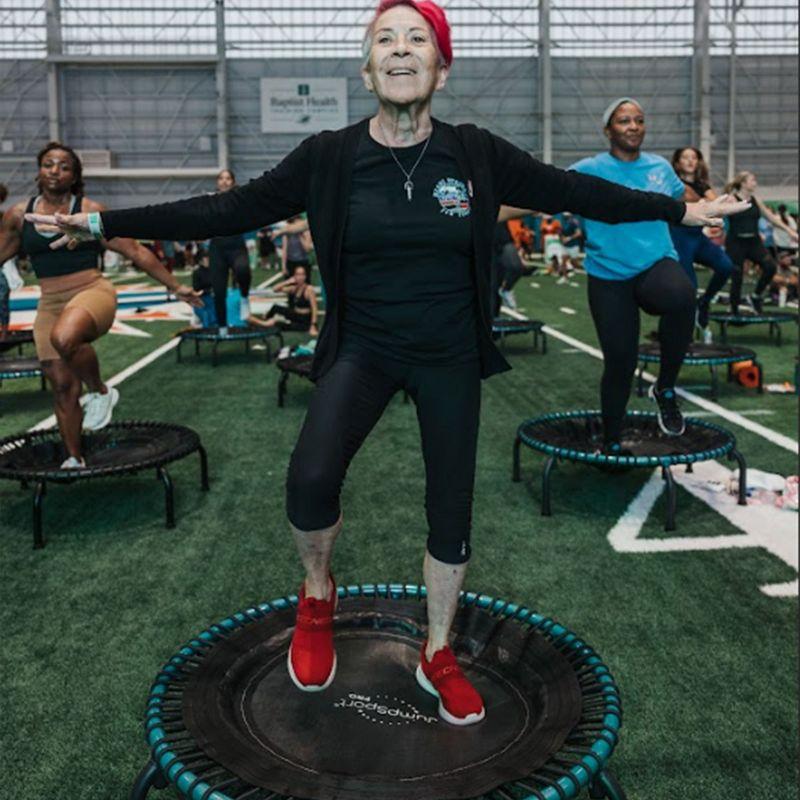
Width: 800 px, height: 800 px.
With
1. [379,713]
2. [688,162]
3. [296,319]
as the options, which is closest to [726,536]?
[379,713]

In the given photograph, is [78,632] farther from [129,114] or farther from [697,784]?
[129,114]

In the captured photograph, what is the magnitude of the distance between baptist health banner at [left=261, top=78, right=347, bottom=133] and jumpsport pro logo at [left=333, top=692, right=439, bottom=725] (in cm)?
3381

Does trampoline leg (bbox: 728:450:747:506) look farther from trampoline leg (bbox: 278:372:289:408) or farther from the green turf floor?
trampoline leg (bbox: 278:372:289:408)

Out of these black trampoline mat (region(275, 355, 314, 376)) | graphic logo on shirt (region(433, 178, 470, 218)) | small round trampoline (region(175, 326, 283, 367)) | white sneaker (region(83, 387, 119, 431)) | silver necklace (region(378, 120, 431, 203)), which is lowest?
white sneaker (region(83, 387, 119, 431))

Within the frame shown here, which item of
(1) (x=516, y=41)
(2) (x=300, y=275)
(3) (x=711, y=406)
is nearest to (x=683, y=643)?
(3) (x=711, y=406)

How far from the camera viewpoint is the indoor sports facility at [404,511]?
219cm

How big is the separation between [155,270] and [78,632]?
1.84 metres

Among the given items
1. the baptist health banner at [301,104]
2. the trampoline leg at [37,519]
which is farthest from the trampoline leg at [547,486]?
the baptist health banner at [301,104]

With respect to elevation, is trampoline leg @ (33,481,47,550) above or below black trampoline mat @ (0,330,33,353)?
below

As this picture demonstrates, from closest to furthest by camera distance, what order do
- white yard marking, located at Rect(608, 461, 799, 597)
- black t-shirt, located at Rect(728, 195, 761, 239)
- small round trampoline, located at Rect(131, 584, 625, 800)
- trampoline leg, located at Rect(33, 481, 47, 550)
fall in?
1. small round trampoline, located at Rect(131, 584, 625, 800)
2. white yard marking, located at Rect(608, 461, 799, 597)
3. trampoline leg, located at Rect(33, 481, 47, 550)
4. black t-shirt, located at Rect(728, 195, 761, 239)

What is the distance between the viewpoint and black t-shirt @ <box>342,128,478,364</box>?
2.18 m

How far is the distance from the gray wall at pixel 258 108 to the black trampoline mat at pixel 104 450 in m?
31.5

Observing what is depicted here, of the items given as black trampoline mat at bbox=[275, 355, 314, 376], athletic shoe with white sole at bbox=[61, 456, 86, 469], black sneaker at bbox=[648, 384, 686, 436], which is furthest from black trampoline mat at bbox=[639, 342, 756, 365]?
athletic shoe with white sole at bbox=[61, 456, 86, 469]

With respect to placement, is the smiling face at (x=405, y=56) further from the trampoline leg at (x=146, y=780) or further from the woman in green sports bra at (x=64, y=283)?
the woman in green sports bra at (x=64, y=283)
